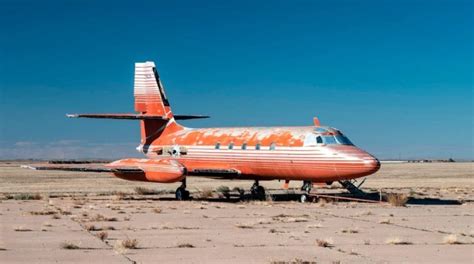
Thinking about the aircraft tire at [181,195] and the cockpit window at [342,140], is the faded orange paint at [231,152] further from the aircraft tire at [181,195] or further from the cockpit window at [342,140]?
the aircraft tire at [181,195]

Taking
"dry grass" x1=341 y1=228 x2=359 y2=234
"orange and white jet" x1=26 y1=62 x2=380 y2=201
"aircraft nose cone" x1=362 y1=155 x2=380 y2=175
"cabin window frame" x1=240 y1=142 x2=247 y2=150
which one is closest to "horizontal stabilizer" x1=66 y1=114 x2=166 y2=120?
"orange and white jet" x1=26 y1=62 x2=380 y2=201

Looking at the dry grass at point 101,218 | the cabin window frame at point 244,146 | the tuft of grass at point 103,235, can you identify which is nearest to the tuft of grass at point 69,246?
the tuft of grass at point 103,235

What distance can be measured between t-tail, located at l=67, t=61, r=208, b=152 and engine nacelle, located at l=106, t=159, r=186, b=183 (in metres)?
5.21

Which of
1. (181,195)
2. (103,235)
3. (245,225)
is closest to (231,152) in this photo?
(181,195)

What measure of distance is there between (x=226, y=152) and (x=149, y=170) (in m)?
3.59

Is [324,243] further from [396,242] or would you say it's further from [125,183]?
[125,183]

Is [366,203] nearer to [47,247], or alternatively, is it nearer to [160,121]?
[160,121]

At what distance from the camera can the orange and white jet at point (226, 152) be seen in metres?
29.0

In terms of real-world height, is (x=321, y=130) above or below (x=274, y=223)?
above

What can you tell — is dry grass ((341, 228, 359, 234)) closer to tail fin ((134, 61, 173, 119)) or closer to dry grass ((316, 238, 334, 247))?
dry grass ((316, 238, 334, 247))

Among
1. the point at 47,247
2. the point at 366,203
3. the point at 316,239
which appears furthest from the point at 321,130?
the point at 47,247

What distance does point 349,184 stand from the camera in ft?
111

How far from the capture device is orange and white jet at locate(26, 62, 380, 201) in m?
29.0

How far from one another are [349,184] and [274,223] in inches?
530
